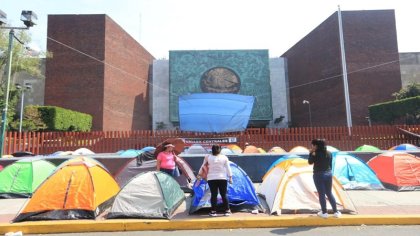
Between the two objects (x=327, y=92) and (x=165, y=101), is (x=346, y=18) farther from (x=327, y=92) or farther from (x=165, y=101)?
(x=165, y=101)

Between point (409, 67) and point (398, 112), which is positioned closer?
point (398, 112)

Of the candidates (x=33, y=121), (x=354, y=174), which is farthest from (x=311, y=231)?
(x=33, y=121)

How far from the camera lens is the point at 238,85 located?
3756cm

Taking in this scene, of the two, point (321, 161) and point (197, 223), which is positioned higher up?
point (321, 161)

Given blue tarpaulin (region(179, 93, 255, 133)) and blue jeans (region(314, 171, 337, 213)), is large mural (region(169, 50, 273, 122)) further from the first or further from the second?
blue jeans (region(314, 171, 337, 213))

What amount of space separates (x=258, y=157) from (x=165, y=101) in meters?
27.8

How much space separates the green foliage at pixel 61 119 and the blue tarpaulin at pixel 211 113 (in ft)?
42.0

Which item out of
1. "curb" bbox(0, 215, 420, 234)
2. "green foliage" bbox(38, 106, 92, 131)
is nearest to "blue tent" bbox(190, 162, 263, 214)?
"curb" bbox(0, 215, 420, 234)

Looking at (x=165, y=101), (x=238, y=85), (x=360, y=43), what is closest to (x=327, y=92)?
(x=360, y=43)

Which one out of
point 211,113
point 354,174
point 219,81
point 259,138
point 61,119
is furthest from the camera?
point 219,81

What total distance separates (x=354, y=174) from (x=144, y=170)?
270 inches

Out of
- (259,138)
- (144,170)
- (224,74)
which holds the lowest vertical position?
(144,170)

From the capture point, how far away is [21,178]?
1043 centimetres

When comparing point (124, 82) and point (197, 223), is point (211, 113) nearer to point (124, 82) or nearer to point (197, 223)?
point (197, 223)
